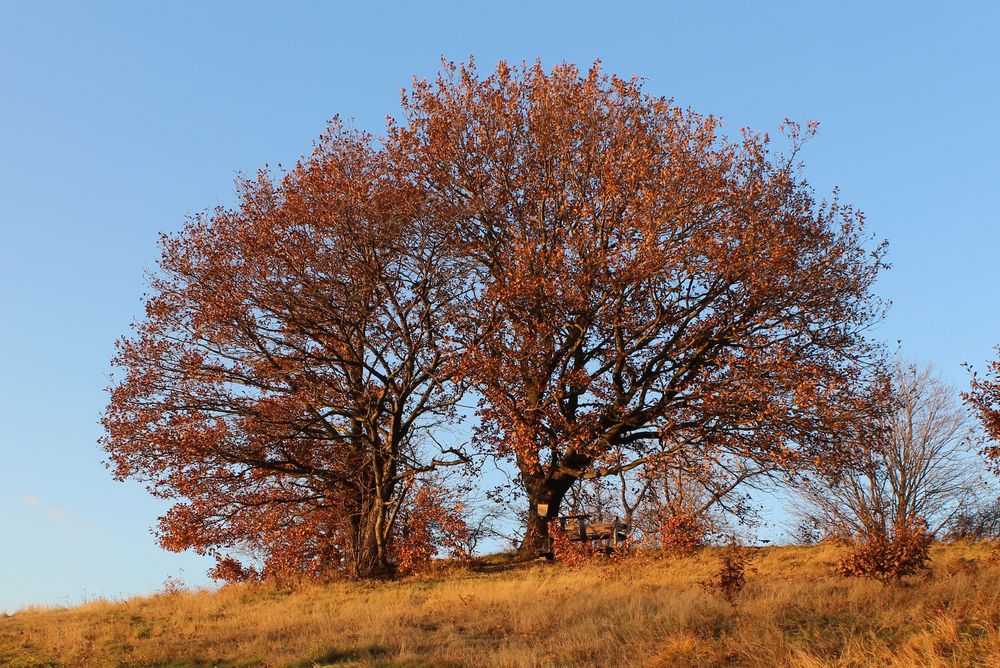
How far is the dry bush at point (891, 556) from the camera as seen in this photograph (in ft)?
52.0

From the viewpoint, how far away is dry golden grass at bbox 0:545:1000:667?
489 inches

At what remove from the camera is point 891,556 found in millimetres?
15953

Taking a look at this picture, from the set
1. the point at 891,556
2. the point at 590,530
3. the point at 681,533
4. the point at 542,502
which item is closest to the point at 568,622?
the point at 891,556

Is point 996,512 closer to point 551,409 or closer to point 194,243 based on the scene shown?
point 551,409

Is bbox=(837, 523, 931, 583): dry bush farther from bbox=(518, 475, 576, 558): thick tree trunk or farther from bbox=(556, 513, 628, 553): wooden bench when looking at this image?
bbox=(518, 475, 576, 558): thick tree trunk

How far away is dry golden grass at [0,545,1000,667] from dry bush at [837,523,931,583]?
317mm

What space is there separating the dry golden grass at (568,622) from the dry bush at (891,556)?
0.32 m

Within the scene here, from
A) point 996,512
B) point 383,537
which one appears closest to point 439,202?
point 383,537

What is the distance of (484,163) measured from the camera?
2742 centimetres

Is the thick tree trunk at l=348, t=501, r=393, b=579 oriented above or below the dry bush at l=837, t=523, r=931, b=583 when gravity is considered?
above

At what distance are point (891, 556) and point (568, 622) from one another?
5755 mm

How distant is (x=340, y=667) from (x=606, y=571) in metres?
9.94

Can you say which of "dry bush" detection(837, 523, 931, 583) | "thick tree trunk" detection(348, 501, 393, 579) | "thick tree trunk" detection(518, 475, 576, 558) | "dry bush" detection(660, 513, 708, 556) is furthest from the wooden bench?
"dry bush" detection(837, 523, 931, 583)

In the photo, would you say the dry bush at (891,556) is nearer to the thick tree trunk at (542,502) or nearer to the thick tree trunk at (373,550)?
the thick tree trunk at (542,502)
